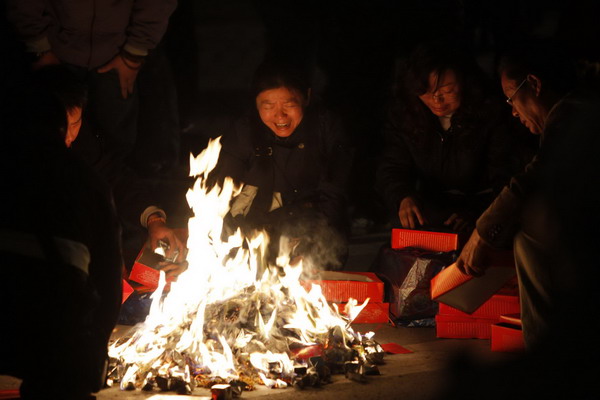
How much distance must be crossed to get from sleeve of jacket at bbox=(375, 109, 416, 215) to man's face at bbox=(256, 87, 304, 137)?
0.85 meters

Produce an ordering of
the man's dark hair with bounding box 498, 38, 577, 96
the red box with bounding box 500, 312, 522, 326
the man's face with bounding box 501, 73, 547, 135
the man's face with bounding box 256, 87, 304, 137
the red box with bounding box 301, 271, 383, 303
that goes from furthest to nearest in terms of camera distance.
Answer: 1. the man's face with bounding box 256, 87, 304, 137
2. the red box with bounding box 301, 271, 383, 303
3. the red box with bounding box 500, 312, 522, 326
4. the man's face with bounding box 501, 73, 547, 135
5. the man's dark hair with bounding box 498, 38, 577, 96

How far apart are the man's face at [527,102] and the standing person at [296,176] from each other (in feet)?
6.74

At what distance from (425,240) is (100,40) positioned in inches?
134

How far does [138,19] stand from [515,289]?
13.3 ft

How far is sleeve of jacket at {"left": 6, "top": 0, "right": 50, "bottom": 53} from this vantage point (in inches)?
226

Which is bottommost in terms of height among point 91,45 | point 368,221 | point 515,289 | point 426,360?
point 426,360

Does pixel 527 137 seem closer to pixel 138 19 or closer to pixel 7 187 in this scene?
pixel 138 19

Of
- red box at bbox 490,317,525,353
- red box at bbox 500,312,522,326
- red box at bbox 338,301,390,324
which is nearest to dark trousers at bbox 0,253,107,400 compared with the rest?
red box at bbox 338,301,390,324

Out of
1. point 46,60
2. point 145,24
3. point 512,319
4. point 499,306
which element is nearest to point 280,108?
point 145,24

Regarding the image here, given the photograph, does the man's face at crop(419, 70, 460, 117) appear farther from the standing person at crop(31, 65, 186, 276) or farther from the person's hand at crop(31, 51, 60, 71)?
the person's hand at crop(31, 51, 60, 71)

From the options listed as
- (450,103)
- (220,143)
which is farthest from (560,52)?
(220,143)

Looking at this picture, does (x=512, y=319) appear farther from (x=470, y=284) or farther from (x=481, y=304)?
(x=470, y=284)

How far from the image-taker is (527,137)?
5719 millimetres

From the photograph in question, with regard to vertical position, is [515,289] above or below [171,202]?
below
